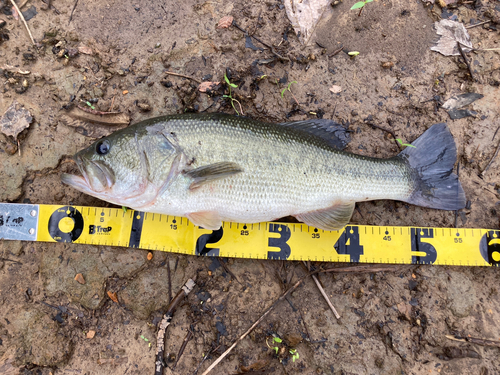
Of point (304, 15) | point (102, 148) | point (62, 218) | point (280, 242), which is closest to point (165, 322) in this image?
point (280, 242)

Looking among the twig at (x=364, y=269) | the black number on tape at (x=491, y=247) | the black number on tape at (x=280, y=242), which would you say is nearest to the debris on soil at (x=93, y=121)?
the black number on tape at (x=280, y=242)

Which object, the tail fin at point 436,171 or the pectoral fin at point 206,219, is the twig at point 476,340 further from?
the pectoral fin at point 206,219

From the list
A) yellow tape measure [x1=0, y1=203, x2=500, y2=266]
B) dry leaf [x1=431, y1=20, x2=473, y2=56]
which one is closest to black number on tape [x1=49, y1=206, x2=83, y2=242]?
yellow tape measure [x1=0, y1=203, x2=500, y2=266]

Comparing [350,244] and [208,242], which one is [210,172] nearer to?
[208,242]

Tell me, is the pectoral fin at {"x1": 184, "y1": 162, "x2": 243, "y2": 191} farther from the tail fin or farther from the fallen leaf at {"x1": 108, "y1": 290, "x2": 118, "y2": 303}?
the tail fin

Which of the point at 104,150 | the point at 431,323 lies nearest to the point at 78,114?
the point at 104,150

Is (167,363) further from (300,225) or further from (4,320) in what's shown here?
(300,225)
